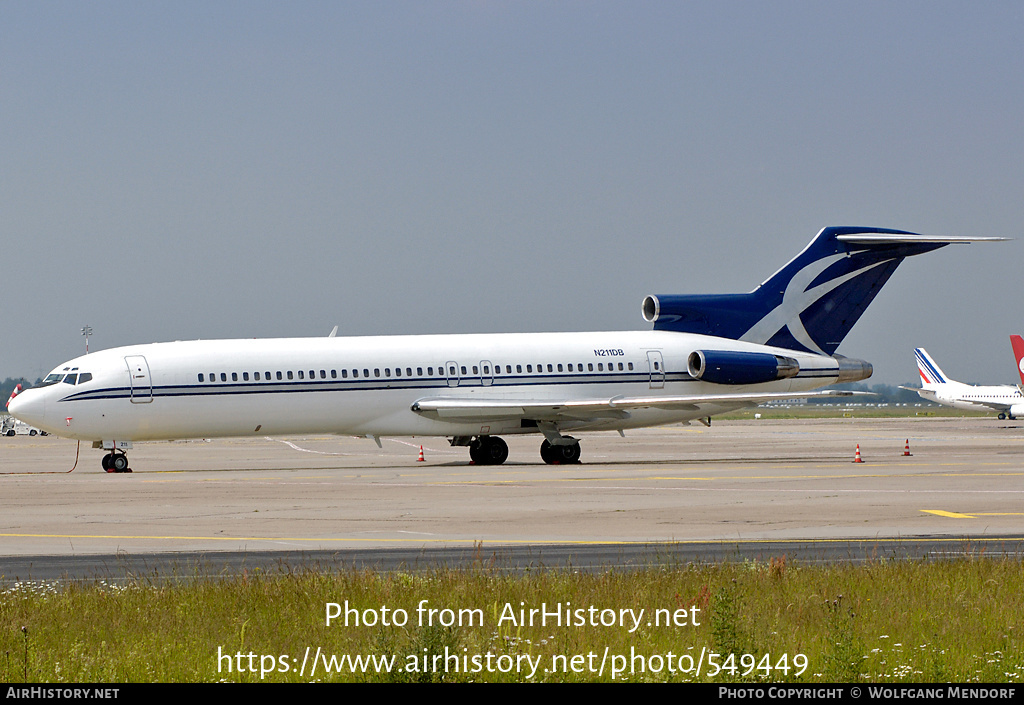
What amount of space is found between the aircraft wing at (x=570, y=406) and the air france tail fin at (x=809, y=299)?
3912 millimetres

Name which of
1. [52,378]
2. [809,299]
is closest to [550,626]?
[52,378]

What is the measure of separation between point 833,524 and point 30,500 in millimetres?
17104

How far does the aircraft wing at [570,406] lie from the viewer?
4156 centimetres

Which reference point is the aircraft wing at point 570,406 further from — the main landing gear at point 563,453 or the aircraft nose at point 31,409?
the aircraft nose at point 31,409

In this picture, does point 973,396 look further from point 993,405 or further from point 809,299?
point 809,299

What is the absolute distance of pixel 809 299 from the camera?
47.6 metres

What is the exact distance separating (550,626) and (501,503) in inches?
616

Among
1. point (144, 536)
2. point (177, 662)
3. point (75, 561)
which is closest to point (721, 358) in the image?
point (144, 536)

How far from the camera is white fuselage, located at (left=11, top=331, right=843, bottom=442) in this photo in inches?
1518

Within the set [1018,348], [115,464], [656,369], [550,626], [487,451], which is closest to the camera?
[550,626]

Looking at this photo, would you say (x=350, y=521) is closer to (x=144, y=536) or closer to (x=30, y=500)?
(x=144, y=536)

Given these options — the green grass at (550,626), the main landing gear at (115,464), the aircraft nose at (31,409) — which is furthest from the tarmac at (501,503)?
the green grass at (550,626)

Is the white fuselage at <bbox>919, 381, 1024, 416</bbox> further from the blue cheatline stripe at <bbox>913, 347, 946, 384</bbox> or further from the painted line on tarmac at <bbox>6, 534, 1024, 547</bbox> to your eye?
the painted line on tarmac at <bbox>6, 534, 1024, 547</bbox>
